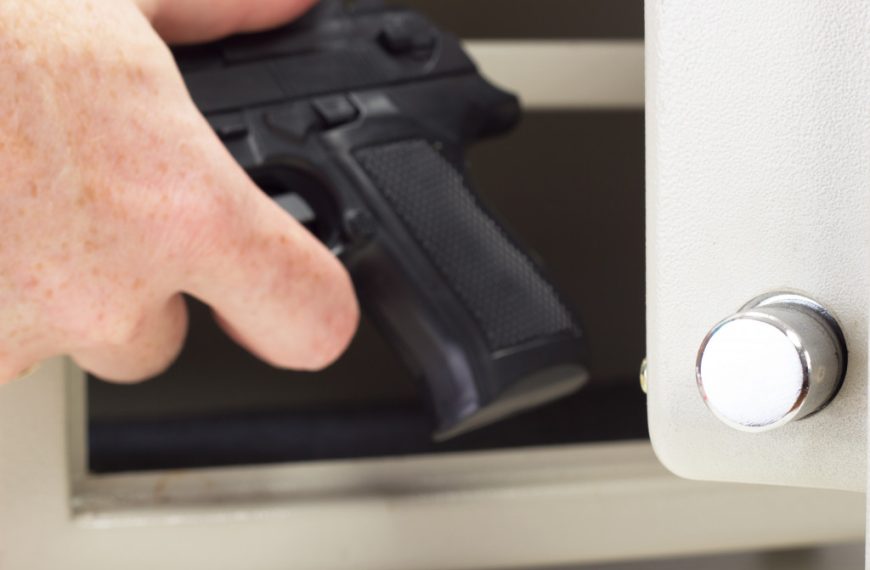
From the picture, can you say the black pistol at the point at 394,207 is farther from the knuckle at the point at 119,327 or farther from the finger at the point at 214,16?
the knuckle at the point at 119,327

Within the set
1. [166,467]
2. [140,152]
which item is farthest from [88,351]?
[166,467]

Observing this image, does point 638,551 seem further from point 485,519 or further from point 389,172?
point 389,172

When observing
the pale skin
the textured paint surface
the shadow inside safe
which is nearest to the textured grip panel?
the pale skin

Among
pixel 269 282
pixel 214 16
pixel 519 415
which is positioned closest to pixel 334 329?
pixel 269 282

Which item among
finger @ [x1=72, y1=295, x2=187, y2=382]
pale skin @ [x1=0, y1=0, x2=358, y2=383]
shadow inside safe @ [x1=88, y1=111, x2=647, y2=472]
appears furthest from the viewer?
shadow inside safe @ [x1=88, y1=111, x2=647, y2=472]

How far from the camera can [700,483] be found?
2.12ft

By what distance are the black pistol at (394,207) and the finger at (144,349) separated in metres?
0.12

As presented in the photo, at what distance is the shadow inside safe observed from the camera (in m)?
1.10

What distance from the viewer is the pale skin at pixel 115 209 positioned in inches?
14.5

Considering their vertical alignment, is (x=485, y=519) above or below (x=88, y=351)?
below

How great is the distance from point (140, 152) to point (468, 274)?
26 cm

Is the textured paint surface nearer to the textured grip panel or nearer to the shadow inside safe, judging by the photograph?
the textured grip panel

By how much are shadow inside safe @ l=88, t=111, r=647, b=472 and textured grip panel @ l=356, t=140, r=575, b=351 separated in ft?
1.47

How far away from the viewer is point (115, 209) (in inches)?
15.8
